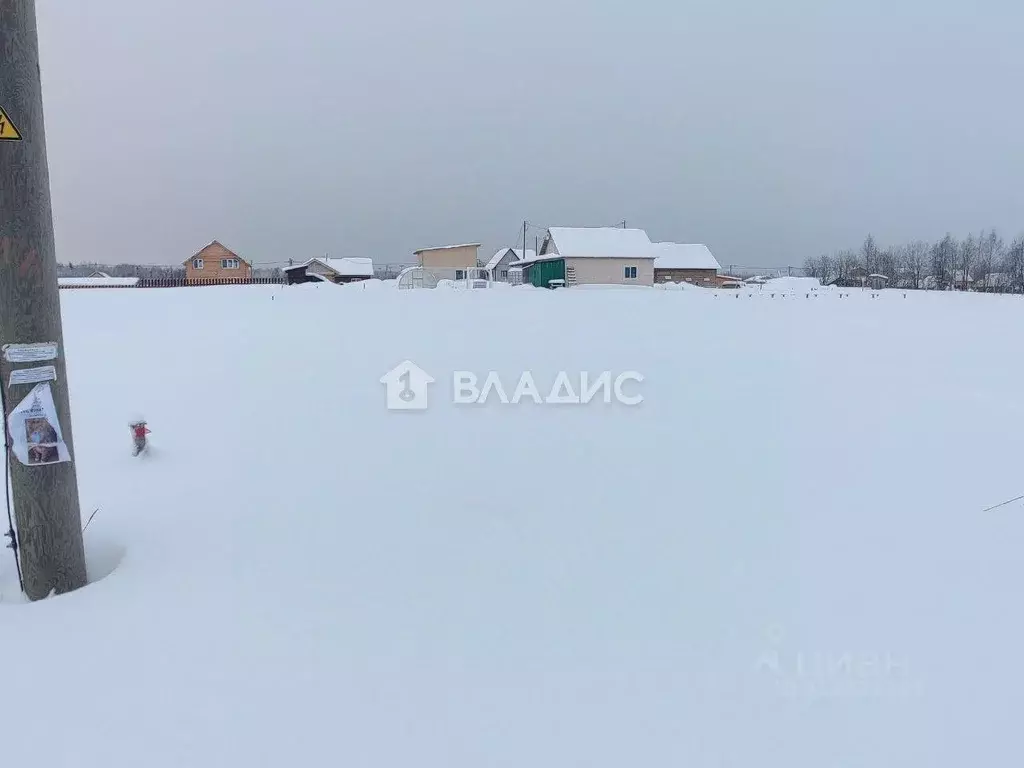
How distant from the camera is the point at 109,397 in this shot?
248 inches

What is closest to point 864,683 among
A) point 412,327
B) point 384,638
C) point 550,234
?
point 384,638

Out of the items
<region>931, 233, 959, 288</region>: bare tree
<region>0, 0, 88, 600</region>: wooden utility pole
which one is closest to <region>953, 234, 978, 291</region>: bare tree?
<region>931, 233, 959, 288</region>: bare tree

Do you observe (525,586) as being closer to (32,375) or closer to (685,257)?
(32,375)

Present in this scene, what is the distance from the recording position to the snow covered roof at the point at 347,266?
48.0 metres

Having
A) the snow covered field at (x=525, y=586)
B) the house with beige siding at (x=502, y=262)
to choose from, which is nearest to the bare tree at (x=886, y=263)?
the house with beige siding at (x=502, y=262)

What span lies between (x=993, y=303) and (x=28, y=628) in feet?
103

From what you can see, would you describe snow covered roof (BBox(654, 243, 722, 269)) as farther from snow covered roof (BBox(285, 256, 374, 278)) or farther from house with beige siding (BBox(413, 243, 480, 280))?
snow covered roof (BBox(285, 256, 374, 278))

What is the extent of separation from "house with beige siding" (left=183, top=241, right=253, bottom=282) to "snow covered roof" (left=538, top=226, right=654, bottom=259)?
67.2 ft

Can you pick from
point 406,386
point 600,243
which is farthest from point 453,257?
point 406,386

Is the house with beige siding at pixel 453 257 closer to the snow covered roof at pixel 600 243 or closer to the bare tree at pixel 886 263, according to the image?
the snow covered roof at pixel 600 243

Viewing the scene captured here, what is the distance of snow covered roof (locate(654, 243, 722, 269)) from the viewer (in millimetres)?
54031

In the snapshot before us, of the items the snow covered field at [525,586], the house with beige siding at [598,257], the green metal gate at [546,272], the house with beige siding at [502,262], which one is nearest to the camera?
the snow covered field at [525,586]

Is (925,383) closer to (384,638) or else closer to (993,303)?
(384,638)

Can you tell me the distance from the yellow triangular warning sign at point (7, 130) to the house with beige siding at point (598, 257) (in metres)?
34.1
